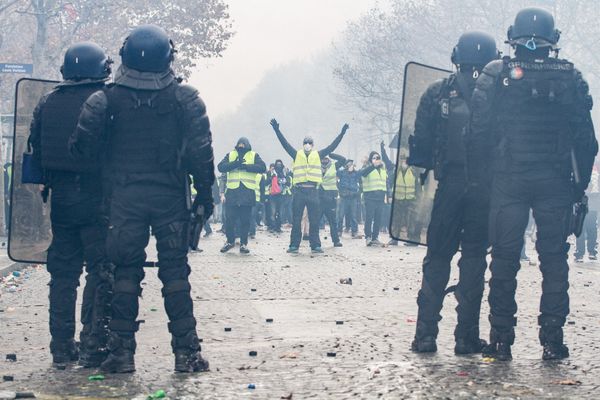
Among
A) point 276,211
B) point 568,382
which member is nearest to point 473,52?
point 568,382

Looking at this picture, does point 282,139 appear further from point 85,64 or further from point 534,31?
point 534,31

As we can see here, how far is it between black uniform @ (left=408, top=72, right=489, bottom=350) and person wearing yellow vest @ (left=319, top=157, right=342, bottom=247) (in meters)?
15.2

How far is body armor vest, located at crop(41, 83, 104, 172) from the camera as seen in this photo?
7.31m

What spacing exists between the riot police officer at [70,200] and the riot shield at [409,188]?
2380 millimetres

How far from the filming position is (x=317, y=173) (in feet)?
68.4

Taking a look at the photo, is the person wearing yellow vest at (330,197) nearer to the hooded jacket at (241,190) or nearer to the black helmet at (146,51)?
the hooded jacket at (241,190)

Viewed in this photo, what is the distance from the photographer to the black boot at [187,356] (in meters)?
6.70

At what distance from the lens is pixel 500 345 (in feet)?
23.3

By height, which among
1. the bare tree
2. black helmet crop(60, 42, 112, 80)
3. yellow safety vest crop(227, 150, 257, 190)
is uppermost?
the bare tree

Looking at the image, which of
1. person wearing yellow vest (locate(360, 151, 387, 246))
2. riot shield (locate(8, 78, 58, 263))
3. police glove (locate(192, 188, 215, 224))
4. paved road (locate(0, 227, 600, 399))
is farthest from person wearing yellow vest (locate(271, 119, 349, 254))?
police glove (locate(192, 188, 215, 224))

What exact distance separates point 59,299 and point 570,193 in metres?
3.23

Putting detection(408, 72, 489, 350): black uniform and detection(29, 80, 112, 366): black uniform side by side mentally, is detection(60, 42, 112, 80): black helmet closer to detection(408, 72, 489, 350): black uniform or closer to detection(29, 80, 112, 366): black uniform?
detection(29, 80, 112, 366): black uniform

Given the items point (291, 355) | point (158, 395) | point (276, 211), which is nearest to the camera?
point (158, 395)

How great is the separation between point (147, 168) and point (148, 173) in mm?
29
